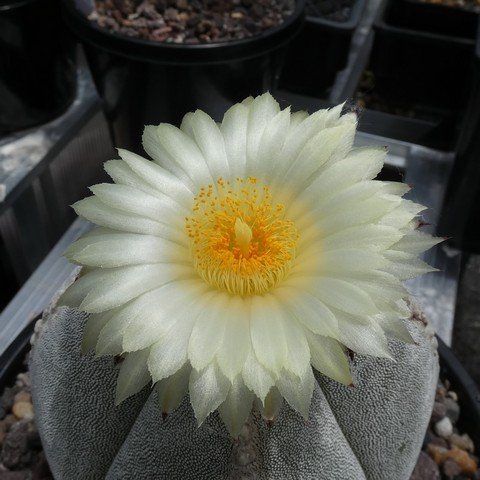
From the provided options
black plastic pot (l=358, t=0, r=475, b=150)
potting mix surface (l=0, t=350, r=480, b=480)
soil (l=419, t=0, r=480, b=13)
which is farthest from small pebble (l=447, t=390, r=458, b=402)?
soil (l=419, t=0, r=480, b=13)

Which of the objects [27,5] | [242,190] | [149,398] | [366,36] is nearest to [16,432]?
[149,398]

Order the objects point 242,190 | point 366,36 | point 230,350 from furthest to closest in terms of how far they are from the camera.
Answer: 1. point 366,36
2. point 242,190
3. point 230,350

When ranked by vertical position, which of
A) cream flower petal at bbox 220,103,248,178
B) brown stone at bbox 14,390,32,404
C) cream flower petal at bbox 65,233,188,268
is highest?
cream flower petal at bbox 220,103,248,178

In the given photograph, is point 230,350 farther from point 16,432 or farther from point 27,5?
point 27,5

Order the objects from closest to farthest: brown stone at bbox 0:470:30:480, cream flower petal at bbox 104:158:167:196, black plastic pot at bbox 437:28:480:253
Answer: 1. cream flower petal at bbox 104:158:167:196
2. brown stone at bbox 0:470:30:480
3. black plastic pot at bbox 437:28:480:253

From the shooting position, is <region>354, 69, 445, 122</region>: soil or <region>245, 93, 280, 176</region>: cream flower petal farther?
<region>354, 69, 445, 122</region>: soil

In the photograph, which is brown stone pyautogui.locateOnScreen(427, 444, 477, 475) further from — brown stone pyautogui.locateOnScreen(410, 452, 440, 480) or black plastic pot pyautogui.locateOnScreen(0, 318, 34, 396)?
black plastic pot pyautogui.locateOnScreen(0, 318, 34, 396)

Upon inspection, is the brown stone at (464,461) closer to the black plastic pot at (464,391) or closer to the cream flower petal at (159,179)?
the black plastic pot at (464,391)
